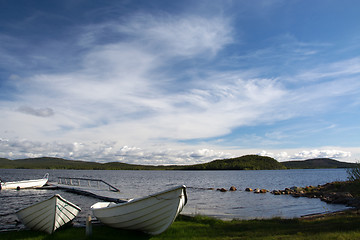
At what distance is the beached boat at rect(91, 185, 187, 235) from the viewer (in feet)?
29.0

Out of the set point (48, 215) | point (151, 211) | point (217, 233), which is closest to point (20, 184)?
A: point (48, 215)

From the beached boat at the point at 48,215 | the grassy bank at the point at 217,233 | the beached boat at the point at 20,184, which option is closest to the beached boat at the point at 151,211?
the grassy bank at the point at 217,233

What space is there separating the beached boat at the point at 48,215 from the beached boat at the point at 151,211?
7.23ft

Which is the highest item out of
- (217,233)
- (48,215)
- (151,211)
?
(151,211)

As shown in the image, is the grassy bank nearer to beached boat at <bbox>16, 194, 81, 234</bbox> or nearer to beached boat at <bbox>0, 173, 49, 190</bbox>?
beached boat at <bbox>16, 194, 81, 234</bbox>

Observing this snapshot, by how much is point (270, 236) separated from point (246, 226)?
2.20 metres

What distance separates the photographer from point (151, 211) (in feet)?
30.0

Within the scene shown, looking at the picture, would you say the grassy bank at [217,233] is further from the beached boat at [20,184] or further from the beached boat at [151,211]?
the beached boat at [20,184]

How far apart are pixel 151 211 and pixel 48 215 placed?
451 cm

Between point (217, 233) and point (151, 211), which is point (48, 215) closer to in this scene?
point (151, 211)

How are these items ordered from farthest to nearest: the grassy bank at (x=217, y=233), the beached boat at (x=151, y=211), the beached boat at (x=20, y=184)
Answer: the beached boat at (x=20, y=184)
the grassy bank at (x=217, y=233)
the beached boat at (x=151, y=211)

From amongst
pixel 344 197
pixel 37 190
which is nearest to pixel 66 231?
pixel 344 197

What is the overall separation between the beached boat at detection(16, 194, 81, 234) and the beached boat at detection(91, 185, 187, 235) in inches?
86.7

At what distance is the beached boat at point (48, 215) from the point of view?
10414 mm
